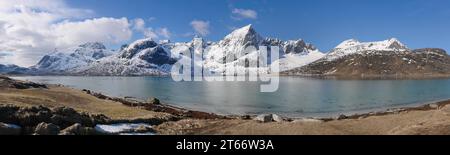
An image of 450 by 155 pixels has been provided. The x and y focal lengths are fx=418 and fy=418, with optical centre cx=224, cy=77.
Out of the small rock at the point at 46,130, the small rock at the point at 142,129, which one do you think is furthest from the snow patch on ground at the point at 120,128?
the small rock at the point at 46,130

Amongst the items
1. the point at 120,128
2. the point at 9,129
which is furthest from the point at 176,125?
the point at 9,129

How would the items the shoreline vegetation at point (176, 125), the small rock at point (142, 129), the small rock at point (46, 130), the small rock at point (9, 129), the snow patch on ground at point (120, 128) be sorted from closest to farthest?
the small rock at point (46, 130) → the small rock at point (9, 129) → the shoreline vegetation at point (176, 125) → the snow patch on ground at point (120, 128) → the small rock at point (142, 129)

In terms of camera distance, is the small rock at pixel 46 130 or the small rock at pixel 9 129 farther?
the small rock at pixel 9 129

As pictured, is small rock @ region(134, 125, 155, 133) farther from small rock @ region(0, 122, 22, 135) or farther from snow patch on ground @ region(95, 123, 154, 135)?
small rock @ region(0, 122, 22, 135)

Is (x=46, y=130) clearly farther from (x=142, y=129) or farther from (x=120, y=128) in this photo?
(x=142, y=129)

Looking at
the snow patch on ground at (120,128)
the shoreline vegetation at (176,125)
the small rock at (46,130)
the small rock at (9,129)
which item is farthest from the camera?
the snow patch on ground at (120,128)

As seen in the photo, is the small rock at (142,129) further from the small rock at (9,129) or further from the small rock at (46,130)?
the small rock at (9,129)

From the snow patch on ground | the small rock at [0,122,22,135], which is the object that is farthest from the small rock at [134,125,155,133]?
the small rock at [0,122,22,135]

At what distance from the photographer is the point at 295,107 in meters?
92.6

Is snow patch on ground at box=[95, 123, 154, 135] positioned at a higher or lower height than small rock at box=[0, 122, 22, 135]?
lower
